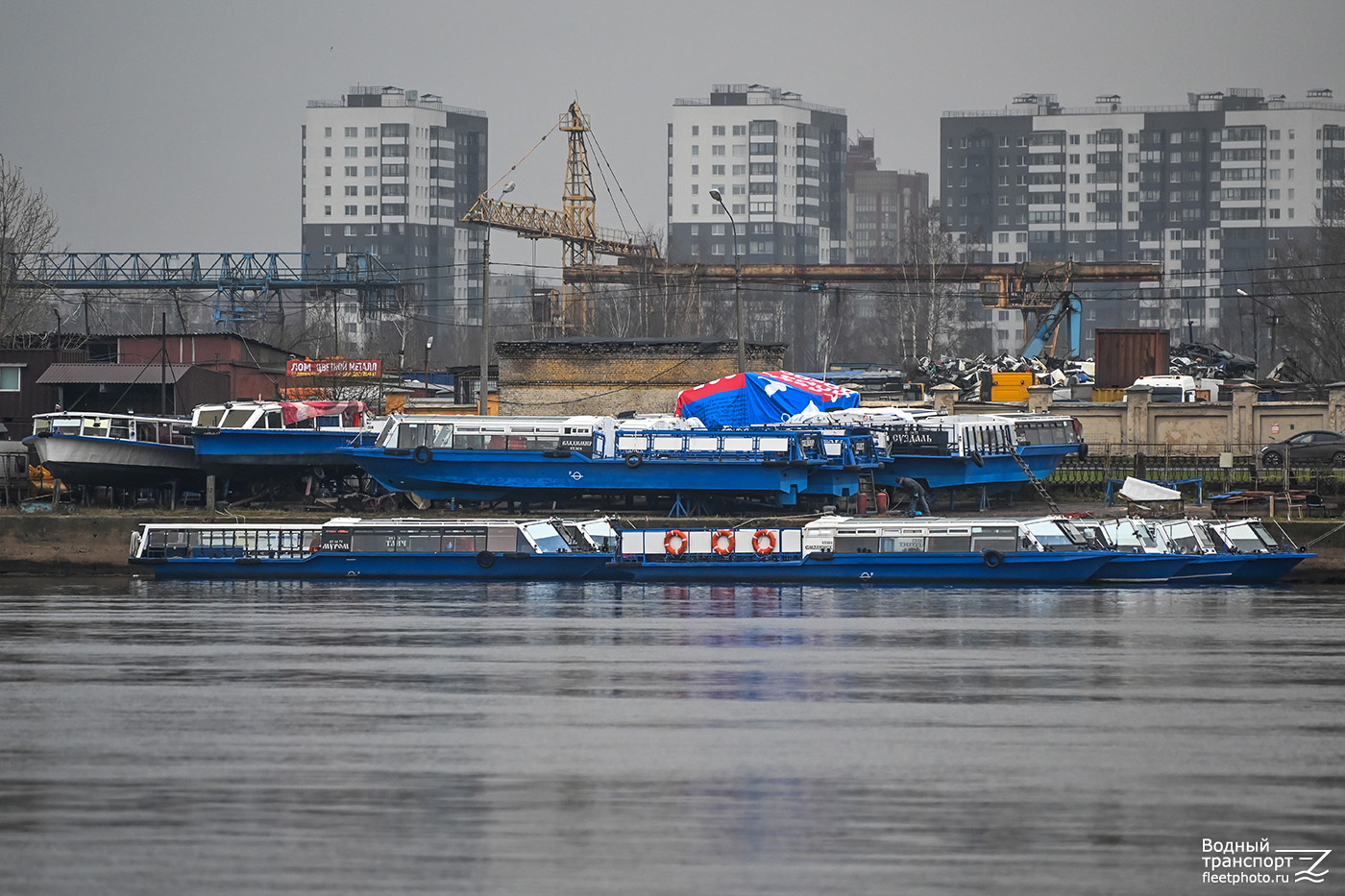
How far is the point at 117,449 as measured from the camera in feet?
155

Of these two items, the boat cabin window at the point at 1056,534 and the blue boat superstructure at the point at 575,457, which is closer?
the boat cabin window at the point at 1056,534

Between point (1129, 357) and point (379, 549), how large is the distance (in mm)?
37210

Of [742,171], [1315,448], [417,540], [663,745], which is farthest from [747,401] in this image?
[742,171]

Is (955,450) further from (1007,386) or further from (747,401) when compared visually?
(1007,386)

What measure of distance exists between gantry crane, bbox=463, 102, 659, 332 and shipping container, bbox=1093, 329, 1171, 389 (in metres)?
35.4

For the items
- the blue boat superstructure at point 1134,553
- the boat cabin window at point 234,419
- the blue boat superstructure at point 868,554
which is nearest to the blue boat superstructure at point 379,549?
the blue boat superstructure at point 868,554

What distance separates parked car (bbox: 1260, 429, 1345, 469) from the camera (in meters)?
52.3

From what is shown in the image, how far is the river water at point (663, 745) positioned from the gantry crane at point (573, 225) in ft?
189

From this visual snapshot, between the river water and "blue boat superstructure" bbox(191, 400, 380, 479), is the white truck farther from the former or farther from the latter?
"blue boat superstructure" bbox(191, 400, 380, 479)

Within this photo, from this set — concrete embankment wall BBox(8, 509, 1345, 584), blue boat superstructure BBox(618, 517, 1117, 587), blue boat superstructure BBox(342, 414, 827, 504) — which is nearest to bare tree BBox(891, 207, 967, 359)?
blue boat superstructure BBox(342, 414, 827, 504)

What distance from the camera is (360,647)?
32.2 metres

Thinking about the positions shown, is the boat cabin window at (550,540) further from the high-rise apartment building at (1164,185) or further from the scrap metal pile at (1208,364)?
the high-rise apartment building at (1164,185)

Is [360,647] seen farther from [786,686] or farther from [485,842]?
[485,842]
